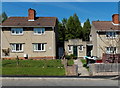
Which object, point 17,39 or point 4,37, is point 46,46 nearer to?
point 17,39

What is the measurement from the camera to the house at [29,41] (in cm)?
3070

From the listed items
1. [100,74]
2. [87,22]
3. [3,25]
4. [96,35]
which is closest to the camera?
[100,74]

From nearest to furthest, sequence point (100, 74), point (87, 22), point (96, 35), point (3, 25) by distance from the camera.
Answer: point (100, 74) < point (3, 25) < point (96, 35) < point (87, 22)

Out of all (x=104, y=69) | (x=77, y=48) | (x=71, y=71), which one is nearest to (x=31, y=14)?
(x=77, y=48)

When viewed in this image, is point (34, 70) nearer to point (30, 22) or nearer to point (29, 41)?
point (29, 41)

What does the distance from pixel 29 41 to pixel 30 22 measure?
11.1 feet

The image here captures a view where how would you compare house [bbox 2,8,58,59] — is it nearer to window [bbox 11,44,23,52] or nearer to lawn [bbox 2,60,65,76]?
window [bbox 11,44,23,52]

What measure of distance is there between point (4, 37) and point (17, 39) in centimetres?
215

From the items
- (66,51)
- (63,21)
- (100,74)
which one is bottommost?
(100,74)

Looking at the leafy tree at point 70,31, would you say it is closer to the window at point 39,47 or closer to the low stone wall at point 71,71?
the window at point 39,47

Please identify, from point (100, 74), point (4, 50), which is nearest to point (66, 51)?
point (4, 50)

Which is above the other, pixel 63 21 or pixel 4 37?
pixel 63 21

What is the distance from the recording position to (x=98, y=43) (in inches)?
1276

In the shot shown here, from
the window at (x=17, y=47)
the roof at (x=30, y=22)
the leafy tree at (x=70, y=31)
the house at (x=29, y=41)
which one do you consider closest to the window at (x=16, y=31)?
the house at (x=29, y=41)
